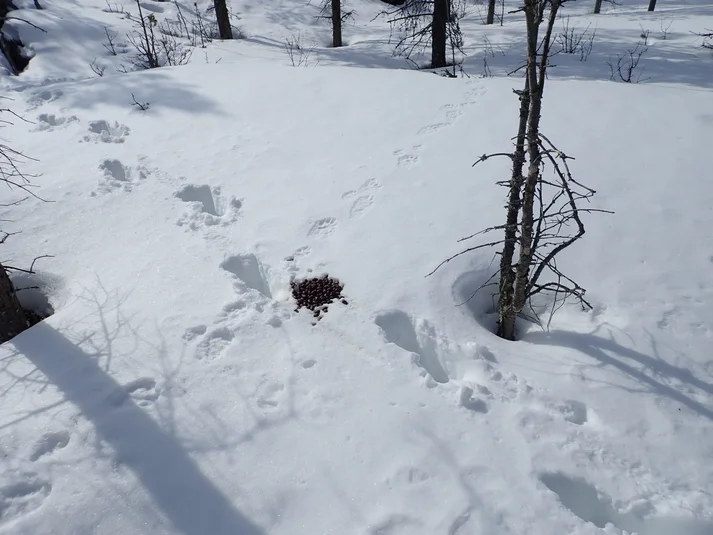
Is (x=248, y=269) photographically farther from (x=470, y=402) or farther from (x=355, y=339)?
(x=470, y=402)

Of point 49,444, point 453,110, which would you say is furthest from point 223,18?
point 49,444

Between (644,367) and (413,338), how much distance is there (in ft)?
5.52

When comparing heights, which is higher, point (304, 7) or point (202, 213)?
point (304, 7)

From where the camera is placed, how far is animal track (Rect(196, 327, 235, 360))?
3621 mm

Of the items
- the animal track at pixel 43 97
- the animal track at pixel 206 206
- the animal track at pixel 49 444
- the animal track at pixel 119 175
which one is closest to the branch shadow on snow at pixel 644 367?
the animal track at pixel 49 444

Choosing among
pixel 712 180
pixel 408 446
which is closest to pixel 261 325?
pixel 408 446

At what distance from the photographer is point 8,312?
13.1 feet

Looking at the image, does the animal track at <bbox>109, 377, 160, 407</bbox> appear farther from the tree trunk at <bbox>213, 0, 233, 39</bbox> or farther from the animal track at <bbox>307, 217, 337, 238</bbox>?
the tree trunk at <bbox>213, 0, 233, 39</bbox>

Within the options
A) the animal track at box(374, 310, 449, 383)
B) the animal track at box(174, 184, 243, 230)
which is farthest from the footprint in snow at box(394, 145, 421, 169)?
the animal track at box(374, 310, 449, 383)

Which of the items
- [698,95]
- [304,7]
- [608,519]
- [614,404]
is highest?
[304,7]

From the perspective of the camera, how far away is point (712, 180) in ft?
16.1

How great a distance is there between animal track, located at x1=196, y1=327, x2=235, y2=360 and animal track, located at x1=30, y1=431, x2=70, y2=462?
0.99m

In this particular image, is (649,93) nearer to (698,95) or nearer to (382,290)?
(698,95)

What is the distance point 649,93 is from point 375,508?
7.13 metres
